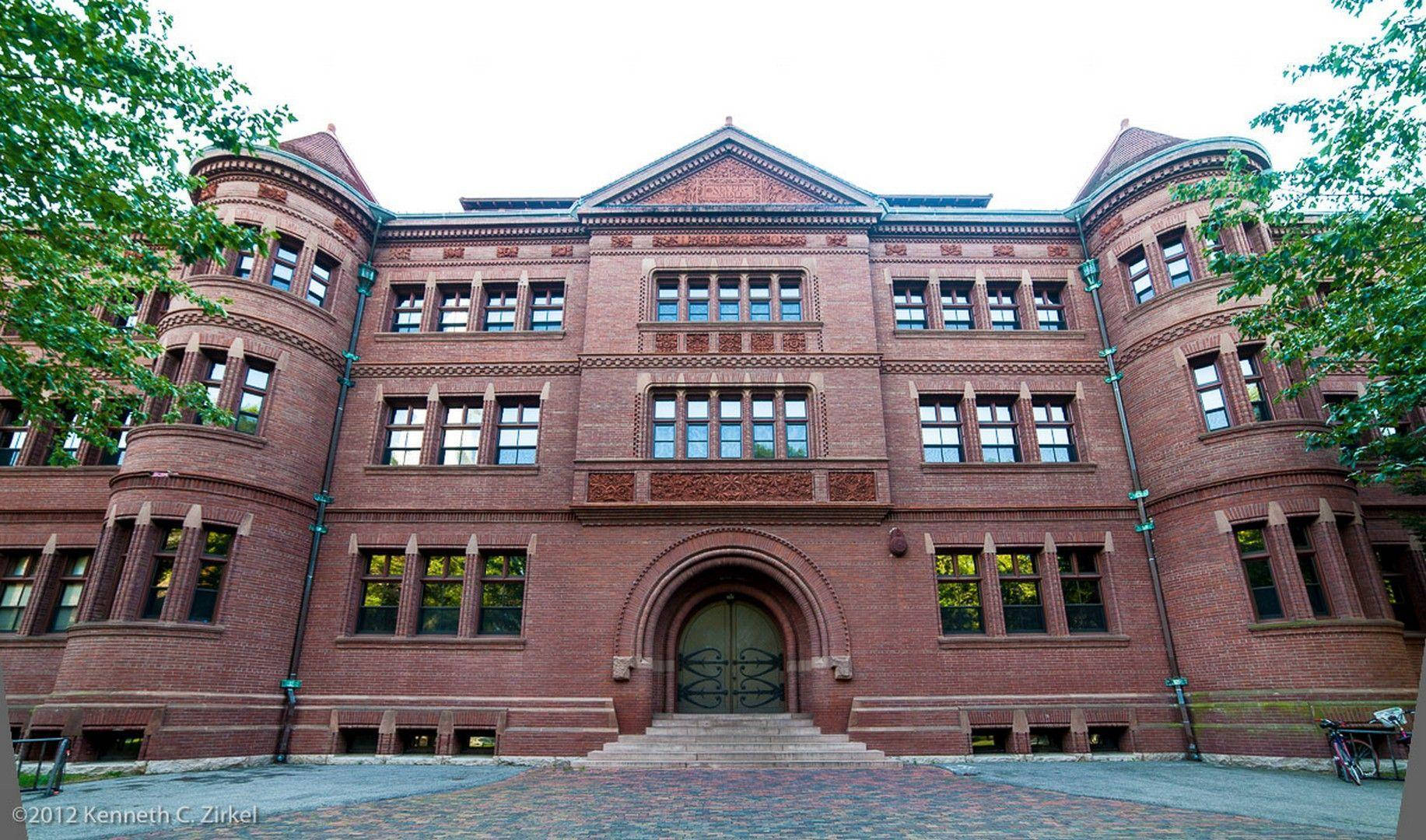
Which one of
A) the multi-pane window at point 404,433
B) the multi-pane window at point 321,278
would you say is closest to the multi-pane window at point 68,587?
the multi-pane window at point 404,433

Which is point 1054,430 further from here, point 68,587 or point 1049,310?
point 68,587

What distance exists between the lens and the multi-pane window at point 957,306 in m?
17.7

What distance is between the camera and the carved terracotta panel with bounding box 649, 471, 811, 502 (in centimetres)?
1518

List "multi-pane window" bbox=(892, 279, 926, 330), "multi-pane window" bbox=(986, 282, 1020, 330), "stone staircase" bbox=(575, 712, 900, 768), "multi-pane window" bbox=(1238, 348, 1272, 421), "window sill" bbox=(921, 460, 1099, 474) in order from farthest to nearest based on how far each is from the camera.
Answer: "multi-pane window" bbox=(986, 282, 1020, 330) → "multi-pane window" bbox=(892, 279, 926, 330) → "window sill" bbox=(921, 460, 1099, 474) → "multi-pane window" bbox=(1238, 348, 1272, 421) → "stone staircase" bbox=(575, 712, 900, 768)

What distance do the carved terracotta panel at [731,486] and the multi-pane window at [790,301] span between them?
4.18m

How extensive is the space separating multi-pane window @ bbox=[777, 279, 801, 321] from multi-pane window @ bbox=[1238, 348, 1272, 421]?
30.9ft

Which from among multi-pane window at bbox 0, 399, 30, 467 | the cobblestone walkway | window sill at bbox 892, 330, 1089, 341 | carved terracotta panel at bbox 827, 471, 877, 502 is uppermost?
window sill at bbox 892, 330, 1089, 341

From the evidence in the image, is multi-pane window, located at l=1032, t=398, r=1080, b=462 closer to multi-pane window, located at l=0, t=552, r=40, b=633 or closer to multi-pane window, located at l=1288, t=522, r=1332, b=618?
multi-pane window, located at l=1288, t=522, r=1332, b=618

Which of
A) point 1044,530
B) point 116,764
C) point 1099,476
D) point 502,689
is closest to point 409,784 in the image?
point 502,689

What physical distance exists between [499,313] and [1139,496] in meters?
15.6

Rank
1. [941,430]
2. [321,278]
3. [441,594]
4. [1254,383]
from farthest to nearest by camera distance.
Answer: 1. [321,278]
2. [941,430]
3. [441,594]
4. [1254,383]

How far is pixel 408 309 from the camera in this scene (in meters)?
18.0

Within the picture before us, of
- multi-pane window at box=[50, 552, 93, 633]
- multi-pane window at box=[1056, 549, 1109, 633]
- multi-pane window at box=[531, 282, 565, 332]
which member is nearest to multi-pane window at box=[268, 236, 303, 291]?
multi-pane window at box=[531, 282, 565, 332]

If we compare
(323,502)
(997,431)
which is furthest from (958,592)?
(323,502)
